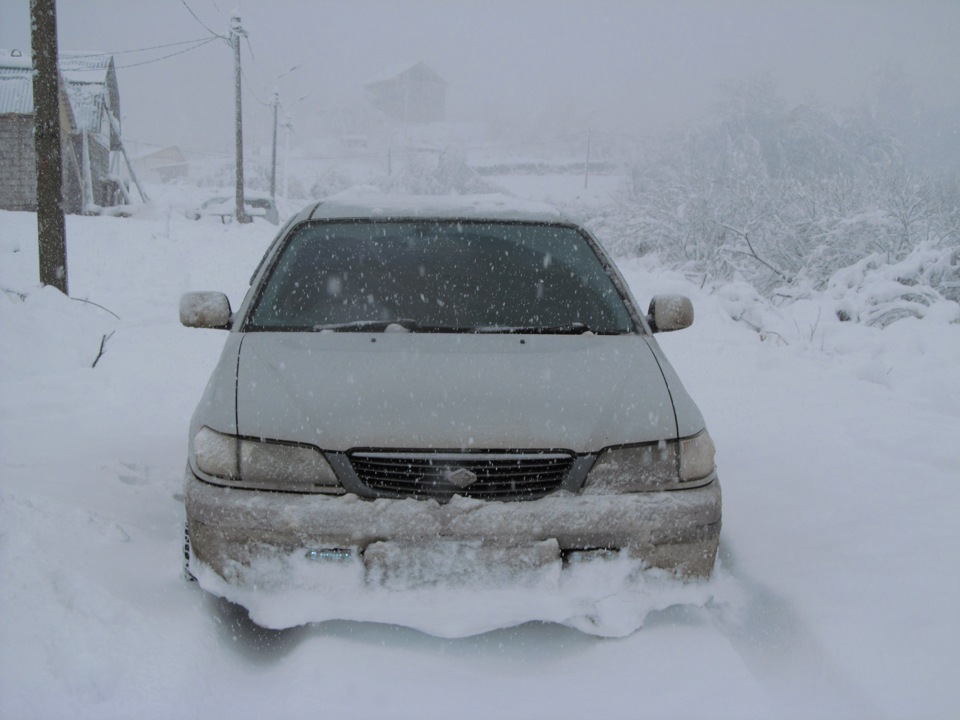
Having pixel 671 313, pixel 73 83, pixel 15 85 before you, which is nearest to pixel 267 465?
pixel 671 313

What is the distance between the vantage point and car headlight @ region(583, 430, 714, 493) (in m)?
2.53

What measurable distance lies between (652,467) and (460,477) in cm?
65

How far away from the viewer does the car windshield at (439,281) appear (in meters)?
3.36

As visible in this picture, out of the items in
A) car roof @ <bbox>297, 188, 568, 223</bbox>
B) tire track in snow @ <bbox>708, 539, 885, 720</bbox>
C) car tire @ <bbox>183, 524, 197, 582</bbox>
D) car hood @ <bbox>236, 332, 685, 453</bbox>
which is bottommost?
tire track in snow @ <bbox>708, 539, 885, 720</bbox>

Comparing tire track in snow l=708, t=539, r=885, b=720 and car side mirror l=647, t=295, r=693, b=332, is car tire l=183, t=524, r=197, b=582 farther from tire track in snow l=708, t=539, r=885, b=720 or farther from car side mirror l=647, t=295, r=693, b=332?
car side mirror l=647, t=295, r=693, b=332

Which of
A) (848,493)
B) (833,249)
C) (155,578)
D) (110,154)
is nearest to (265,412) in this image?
(155,578)

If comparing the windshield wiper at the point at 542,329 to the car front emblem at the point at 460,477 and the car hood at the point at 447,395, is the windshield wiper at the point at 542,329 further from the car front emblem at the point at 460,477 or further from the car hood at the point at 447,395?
the car front emblem at the point at 460,477

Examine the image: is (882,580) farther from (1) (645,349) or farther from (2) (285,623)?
(2) (285,623)

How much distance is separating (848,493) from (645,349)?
174 centimetres

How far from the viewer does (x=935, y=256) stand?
32.6 ft

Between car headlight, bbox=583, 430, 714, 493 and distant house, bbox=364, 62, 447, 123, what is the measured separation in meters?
126

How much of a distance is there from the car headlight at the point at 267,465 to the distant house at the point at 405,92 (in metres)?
126

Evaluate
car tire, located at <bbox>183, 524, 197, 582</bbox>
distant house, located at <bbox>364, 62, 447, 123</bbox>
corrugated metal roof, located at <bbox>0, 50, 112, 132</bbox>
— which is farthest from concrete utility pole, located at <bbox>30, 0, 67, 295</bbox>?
distant house, located at <bbox>364, 62, 447, 123</bbox>

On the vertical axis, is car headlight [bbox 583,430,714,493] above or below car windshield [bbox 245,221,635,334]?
below
